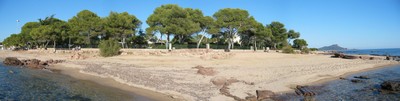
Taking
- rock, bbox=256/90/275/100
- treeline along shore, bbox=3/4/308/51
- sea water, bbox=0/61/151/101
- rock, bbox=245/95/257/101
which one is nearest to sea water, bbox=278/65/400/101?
rock, bbox=256/90/275/100

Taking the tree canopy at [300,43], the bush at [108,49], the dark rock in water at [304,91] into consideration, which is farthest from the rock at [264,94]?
the tree canopy at [300,43]

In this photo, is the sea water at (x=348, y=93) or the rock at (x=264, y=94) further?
the sea water at (x=348, y=93)

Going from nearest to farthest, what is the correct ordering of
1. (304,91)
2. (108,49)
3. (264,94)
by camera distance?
(264,94), (304,91), (108,49)

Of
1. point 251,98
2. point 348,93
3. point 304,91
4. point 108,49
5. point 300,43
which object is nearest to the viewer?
point 251,98

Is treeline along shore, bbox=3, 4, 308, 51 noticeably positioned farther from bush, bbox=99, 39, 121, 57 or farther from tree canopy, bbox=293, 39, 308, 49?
tree canopy, bbox=293, 39, 308, 49

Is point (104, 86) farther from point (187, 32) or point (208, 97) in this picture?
point (187, 32)

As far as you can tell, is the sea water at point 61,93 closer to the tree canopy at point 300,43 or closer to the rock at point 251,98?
the rock at point 251,98

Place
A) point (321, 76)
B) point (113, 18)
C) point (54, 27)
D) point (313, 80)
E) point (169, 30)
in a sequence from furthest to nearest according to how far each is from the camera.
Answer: point (54, 27) → point (113, 18) → point (169, 30) → point (321, 76) → point (313, 80)

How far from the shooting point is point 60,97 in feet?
41.3

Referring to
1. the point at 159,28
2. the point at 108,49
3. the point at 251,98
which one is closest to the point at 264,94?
the point at 251,98

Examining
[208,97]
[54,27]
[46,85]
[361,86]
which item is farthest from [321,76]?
[54,27]

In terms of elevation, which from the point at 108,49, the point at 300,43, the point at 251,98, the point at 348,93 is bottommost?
the point at 348,93

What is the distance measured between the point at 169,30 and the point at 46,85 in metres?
36.8

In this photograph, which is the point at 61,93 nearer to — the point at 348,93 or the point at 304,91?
the point at 304,91
